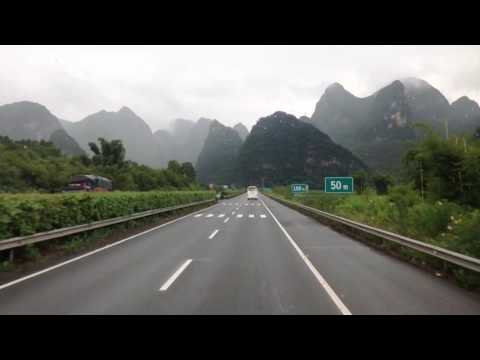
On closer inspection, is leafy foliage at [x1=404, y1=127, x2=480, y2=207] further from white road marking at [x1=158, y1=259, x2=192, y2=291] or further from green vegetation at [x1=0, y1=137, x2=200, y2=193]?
green vegetation at [x1=0, y1=137, x2=200, y2=193]

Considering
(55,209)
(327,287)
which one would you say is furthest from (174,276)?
(55,209)

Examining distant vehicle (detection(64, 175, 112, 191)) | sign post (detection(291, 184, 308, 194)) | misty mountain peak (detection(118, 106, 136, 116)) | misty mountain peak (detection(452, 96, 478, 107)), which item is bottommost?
sign post (detection(291, 184, 308, 194))

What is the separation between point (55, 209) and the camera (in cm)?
952

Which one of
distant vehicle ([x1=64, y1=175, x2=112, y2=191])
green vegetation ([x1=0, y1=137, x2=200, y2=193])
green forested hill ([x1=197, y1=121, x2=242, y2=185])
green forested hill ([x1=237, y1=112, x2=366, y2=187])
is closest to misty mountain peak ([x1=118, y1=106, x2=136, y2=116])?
green forested hill ([x1=197, y1=121, x2=242, y2=185])

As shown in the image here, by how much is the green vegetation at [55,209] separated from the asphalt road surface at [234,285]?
5.29ft

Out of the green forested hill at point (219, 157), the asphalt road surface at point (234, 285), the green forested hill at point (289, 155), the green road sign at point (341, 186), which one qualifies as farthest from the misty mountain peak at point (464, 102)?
the asphalt road surface at point (234, 285)

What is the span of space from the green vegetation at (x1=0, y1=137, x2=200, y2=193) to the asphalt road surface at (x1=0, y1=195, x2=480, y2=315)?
38.9 meters

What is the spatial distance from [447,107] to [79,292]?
165 metres

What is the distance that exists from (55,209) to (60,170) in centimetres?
5695

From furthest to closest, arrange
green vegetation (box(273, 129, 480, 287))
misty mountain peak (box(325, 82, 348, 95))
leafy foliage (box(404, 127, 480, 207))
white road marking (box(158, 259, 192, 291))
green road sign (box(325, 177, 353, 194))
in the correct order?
misty mountain peak (box(325, 82, 348, 95))
green road sign (box(325, 177, 353, 194))
leafy foliage (box(404, 127, 480, 207))
green vegetation (box(273, 129, 480, 287))
white road marking (box(158, 259, 192, 291))

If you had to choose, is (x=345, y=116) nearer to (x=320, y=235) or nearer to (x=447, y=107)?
(x=447, y=107)

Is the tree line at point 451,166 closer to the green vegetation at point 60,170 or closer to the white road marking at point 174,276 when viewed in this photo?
the white road marking at point 174,276

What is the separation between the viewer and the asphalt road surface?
15.0ft
